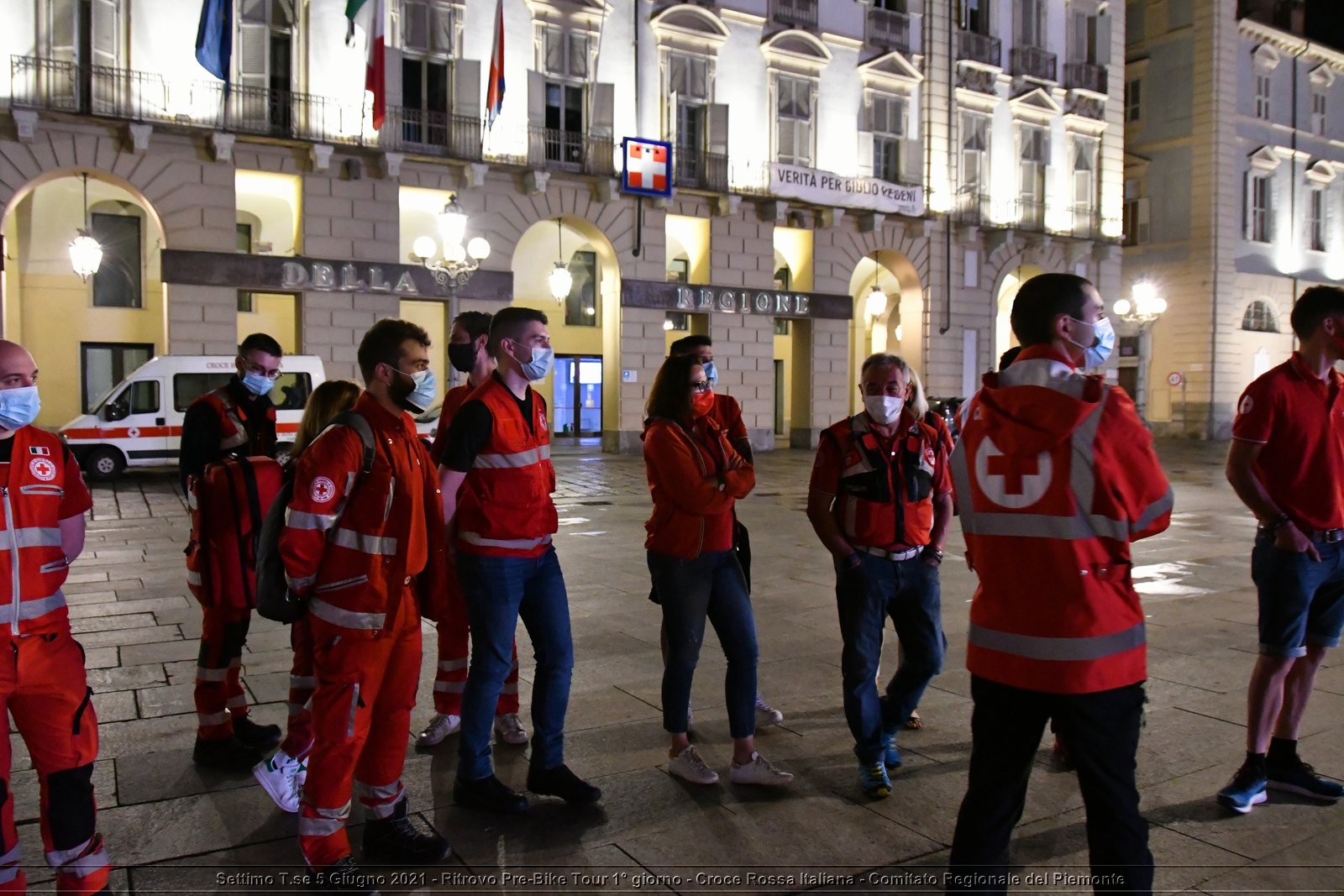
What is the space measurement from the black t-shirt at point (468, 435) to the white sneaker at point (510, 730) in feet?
4.92

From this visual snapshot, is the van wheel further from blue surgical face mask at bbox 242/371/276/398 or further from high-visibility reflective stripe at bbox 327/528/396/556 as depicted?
high-visibility reflective stripe at bbox 327/528/396/556

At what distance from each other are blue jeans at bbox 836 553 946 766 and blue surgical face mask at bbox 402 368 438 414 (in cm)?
183

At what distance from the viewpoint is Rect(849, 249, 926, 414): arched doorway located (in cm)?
2852

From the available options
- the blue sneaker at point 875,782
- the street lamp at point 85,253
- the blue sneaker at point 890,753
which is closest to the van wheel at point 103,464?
the street lamp at point 85,253

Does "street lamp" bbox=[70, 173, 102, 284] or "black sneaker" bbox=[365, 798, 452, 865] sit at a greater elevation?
"street lamp" bbox=[70, 173, 102, 284]

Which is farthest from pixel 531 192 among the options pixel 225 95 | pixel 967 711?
pixel 967 711

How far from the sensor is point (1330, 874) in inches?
136

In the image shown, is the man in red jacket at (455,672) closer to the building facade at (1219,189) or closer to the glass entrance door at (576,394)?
the glass entrance door at (576,394)

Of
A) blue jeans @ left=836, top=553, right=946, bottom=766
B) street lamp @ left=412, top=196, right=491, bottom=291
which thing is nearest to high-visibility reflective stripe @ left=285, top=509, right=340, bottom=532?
blue jeans @ left=836, top=553, right=946, bottom=766

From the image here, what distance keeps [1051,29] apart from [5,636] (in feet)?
108

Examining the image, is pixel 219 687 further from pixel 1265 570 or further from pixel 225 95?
pixel 225 95

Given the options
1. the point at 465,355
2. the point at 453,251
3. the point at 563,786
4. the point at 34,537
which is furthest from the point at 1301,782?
the point at 453,251

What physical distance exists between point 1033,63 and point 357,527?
31.1 meters

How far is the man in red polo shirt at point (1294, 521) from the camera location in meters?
4.07
